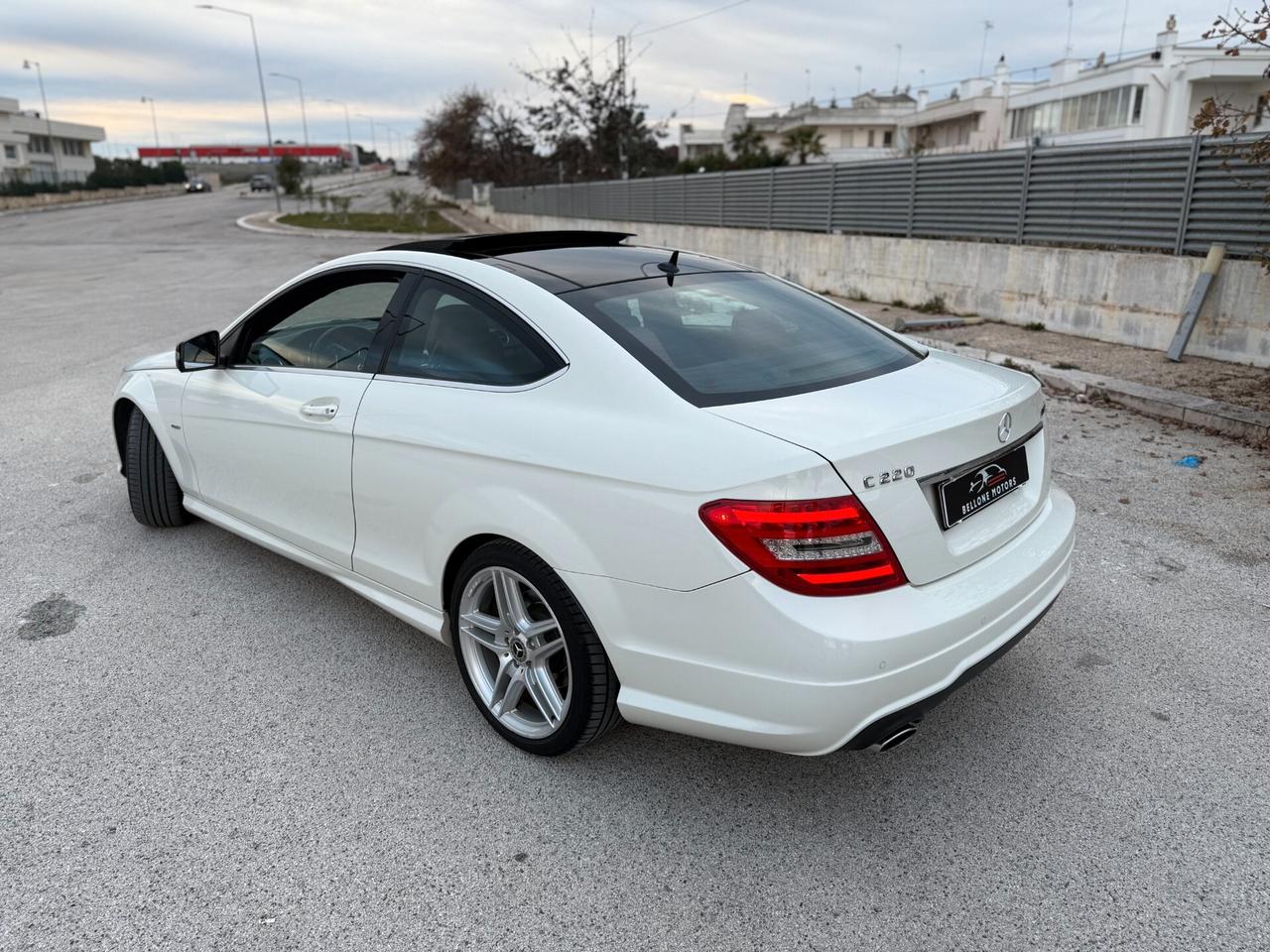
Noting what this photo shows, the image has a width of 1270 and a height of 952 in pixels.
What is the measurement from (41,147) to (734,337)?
107 meters

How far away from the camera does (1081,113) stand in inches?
1940

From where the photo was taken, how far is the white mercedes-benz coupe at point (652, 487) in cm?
224

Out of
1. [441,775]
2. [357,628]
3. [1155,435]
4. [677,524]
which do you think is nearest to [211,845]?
[441,775]

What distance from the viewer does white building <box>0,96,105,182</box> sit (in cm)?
7838

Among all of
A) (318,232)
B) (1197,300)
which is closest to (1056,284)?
(1197,300)

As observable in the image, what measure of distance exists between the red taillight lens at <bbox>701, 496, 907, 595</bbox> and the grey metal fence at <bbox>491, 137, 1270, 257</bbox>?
7.50 m

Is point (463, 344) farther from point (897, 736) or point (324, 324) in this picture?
point (897, 736)

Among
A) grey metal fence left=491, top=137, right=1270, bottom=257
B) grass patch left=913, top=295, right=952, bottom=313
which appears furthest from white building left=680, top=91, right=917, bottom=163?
grass patch left=913, top=295, right=952, bottom=313

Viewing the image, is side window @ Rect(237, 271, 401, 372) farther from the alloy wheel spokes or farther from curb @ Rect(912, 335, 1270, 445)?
curb @ Rect(912, 335, 1270, 445)

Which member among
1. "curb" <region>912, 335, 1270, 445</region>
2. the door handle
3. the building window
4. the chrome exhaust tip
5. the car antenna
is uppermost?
the building window

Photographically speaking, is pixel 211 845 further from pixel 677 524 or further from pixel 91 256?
pixel 91 256

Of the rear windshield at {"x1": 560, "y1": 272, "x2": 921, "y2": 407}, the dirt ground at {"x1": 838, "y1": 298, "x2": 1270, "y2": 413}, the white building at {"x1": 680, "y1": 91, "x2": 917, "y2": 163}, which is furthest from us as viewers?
the white building at {"x1": 680, "y1": 91, "x2": 917, "y2": 163}

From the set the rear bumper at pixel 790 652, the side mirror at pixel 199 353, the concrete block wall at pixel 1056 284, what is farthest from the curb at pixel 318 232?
the rear bumper at pixel 790 652

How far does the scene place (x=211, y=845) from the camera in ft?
8.23
